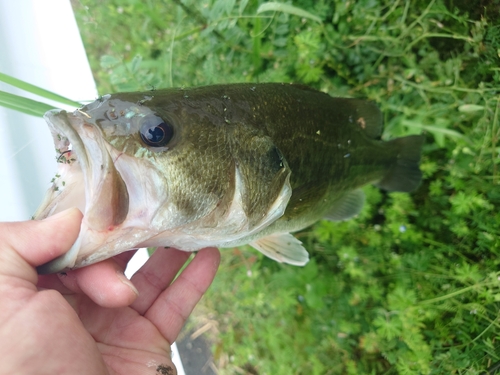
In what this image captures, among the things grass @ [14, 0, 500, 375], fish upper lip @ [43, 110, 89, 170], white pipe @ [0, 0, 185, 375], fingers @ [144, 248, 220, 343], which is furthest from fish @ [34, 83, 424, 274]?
white pipe @ [0, 0, 185, 375]

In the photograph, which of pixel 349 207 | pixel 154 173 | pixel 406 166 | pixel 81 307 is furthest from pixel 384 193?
pixel 81 307

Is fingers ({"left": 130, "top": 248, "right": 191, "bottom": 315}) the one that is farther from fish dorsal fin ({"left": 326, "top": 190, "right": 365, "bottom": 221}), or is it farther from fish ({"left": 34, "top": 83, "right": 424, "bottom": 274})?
fish dorsal fin ({"left": 326, "top": 190, "right": 365, "bottom": 221})

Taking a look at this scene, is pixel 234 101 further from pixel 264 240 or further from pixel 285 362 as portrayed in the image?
pixel 285 362

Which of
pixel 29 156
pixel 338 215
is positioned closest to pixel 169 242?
pixel 338 215

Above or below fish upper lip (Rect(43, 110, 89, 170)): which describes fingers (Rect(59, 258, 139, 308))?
below

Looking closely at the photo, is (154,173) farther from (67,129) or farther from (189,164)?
(67,129)

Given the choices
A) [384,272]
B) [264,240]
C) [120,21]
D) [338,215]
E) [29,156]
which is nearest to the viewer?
[264,240]

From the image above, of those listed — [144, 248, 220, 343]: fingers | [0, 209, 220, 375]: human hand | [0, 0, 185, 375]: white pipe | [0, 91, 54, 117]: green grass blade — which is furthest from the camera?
[0, 0, 185, 375]: white pipe
